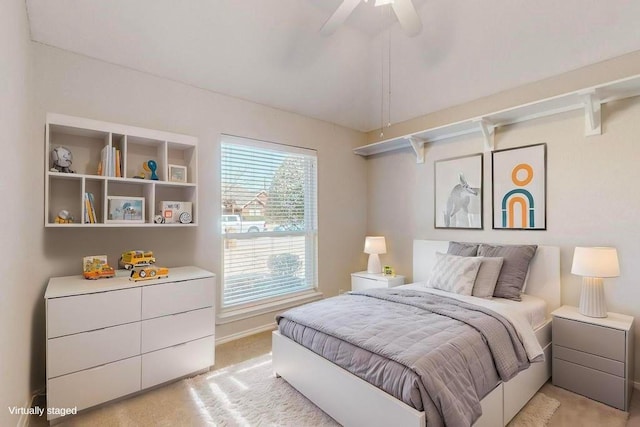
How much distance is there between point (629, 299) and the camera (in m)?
2.34

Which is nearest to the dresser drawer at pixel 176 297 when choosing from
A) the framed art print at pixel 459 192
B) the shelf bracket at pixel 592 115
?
the framed art print at pixel 459 192

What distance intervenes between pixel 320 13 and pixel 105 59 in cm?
184

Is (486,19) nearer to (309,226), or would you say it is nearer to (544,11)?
(544,11)

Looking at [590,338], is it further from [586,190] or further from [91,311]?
[91,311]

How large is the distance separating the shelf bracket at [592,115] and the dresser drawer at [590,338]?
154 cm

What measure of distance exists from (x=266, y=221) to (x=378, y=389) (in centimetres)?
225

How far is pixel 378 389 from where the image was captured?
5.24ft

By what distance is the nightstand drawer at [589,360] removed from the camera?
6.71 feet

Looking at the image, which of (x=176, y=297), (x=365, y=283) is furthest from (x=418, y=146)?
(x=176, y=297)

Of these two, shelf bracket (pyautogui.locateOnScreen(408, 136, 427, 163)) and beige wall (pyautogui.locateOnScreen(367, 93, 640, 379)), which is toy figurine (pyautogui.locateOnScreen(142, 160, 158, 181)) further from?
beige wall (pyautogui.locateOnScreen(367, 93, 640, 379))

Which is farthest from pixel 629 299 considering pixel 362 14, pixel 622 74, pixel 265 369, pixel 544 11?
pixel 362 14

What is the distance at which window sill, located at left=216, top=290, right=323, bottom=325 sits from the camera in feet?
10.2

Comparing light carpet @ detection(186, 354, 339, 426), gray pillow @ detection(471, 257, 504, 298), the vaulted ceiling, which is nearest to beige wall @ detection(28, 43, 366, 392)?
the vaulted ceiling

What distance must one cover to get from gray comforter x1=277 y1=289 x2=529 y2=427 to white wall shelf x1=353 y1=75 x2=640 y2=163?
176 centimetres
